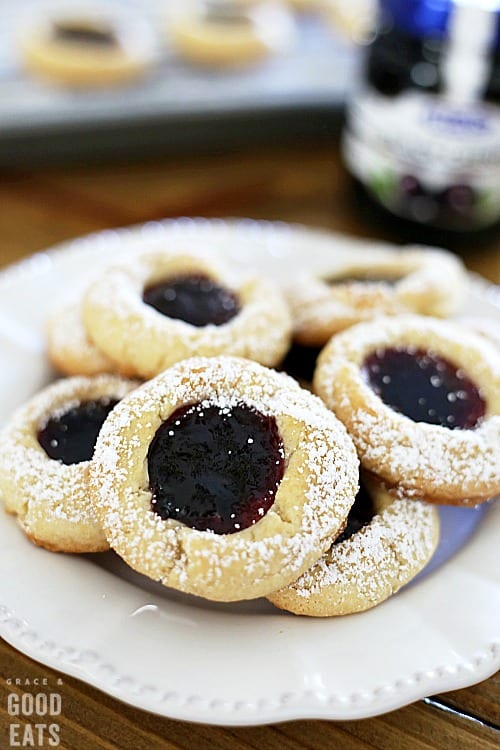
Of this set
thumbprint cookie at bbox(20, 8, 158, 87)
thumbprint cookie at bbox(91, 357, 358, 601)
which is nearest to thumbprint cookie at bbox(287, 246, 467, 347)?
thumbprint cookie at bbox(91, 357, 358, 601)

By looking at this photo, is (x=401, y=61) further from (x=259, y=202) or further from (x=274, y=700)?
(x=274, y=700)

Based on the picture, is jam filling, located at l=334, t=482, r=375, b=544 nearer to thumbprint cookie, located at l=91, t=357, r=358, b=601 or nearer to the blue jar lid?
thumbprint cookie, located at l=91, t=357, r=358, b=601

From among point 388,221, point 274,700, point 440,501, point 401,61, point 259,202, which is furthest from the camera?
point 259,202

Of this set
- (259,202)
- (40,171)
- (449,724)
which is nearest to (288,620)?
(449,724)

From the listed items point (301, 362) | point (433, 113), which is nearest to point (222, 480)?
point (301, 362)

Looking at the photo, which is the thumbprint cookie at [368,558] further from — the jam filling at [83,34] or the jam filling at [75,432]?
the jam filling at [83,34]

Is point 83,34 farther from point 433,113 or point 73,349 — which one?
point 73,349
